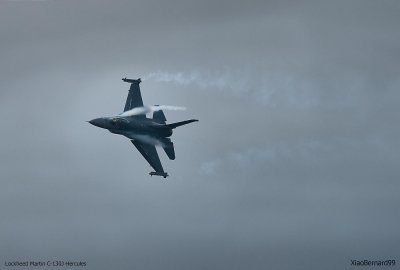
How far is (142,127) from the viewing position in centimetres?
5922

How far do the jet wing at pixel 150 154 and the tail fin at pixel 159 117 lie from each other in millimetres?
3215

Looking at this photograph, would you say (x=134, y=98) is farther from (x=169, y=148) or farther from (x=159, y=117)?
(x=169, y=148)

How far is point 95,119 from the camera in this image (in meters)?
57.7

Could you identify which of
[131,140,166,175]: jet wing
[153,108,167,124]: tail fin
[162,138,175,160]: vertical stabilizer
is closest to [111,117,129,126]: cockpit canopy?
[153,108,167,124]: tail fin

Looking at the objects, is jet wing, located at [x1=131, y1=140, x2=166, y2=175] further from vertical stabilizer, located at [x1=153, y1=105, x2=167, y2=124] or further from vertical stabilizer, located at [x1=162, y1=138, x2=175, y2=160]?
vertical stabilizer, located at [x1=153, y1=105, x2=167, y2=124]

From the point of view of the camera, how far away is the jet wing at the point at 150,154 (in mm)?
62719

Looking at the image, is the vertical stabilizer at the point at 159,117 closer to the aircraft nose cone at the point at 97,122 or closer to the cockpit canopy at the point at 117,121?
the cockpit canopy at the point at 117,121

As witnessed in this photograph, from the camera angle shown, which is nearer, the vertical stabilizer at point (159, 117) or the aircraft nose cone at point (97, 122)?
the aircraft nose cone at point (97, 122)

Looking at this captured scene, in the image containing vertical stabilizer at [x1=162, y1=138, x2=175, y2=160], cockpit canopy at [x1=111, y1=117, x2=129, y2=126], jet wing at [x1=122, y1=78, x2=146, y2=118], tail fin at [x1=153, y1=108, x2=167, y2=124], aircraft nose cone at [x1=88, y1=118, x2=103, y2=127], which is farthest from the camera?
jet wing at [x1=122, y1=78, x2=146, y2=118]

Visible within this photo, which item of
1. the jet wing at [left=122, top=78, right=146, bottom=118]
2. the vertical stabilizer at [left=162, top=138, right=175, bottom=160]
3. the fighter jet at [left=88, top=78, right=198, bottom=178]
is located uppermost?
the jet wing at [left=122, top=78, right=146, bottom=118]

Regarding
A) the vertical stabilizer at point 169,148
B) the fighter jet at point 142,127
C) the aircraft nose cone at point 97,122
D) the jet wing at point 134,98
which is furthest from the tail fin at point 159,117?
the aircraft nose cone at point 97,122

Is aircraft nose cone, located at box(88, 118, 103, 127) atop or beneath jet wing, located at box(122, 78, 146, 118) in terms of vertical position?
beneath

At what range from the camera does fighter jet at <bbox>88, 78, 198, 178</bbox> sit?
57.9 metres

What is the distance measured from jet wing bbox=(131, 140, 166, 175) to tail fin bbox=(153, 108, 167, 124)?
10.5 ft
